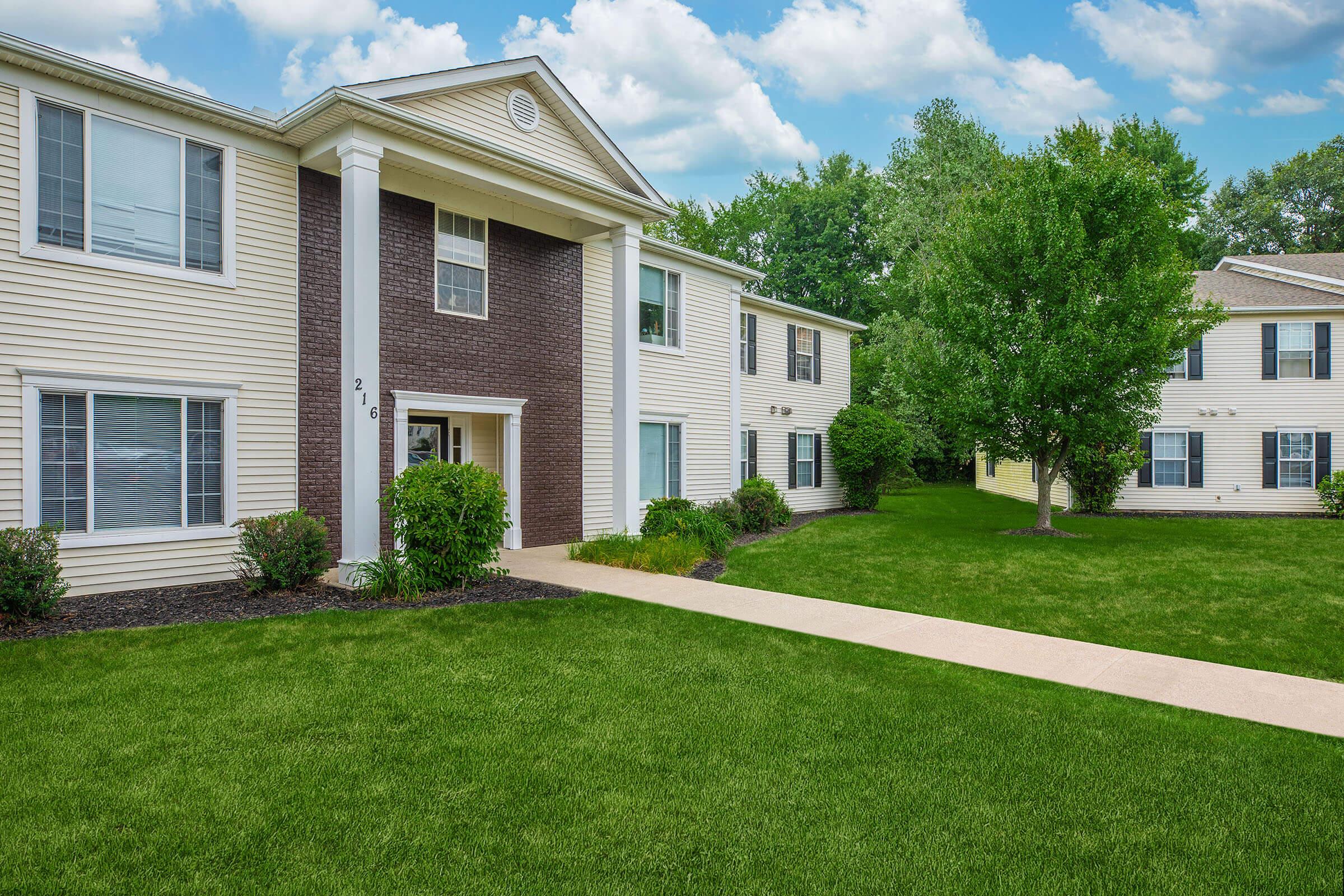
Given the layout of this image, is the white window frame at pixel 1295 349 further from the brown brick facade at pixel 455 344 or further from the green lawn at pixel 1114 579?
the brown brick facade at pixel 455 344

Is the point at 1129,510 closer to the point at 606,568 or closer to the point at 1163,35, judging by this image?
the point at 1163,35

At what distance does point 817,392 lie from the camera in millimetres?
20750

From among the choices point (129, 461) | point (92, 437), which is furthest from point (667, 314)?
point (92, 437)

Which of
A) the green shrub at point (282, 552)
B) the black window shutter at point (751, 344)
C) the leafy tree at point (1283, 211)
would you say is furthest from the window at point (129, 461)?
the leafy tree at point (1283, 211)

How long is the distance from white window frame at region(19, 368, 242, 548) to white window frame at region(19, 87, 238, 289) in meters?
1.19

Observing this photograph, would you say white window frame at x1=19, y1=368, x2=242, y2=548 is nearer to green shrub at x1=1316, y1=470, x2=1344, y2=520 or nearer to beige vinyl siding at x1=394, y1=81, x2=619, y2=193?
beige vinyl siding at x1=394, y1=81, x2=619, y2=193

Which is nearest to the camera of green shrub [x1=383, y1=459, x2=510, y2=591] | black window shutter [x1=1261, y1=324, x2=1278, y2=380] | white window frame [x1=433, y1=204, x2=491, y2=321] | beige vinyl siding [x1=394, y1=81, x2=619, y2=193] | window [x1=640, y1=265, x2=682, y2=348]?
green shrub [x1=383, y1=459, x2=510, y2=591]

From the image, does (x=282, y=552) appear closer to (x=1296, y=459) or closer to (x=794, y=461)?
(x=794, y=461)

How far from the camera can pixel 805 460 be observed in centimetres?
2045

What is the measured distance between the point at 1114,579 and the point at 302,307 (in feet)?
36.2

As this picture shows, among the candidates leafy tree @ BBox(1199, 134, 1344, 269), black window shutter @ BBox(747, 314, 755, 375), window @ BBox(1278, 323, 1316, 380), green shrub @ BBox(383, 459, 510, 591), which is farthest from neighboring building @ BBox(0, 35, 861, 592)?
leafy tree @ BBox(1199, 134, 1344, 269)

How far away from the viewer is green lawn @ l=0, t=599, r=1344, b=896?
2971mm

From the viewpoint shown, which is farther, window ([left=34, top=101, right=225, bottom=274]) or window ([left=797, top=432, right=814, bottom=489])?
window ([left=797, top=432, right=814, bottom=489])

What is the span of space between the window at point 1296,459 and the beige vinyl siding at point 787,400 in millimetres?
11081
